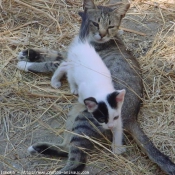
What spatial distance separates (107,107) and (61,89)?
0.96m

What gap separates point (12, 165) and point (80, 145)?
1.84 ft

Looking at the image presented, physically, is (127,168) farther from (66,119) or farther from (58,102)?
(58,102)

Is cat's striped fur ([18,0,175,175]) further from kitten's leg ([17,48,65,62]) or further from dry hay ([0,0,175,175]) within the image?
dry hay ([0,0,175,175])

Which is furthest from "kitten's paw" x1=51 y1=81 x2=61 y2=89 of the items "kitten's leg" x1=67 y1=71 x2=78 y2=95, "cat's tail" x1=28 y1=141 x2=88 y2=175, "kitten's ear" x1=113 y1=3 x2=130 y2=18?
"kitten's ear" x1=113 y1=3 x2=130 y2=18

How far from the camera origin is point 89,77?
3.50 m

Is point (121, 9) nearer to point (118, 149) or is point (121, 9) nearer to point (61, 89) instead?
point (61, 89)

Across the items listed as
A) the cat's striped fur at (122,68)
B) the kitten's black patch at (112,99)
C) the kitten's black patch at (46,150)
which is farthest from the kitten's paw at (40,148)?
the kitten's black patch at (112,99)

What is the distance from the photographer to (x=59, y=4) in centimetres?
500

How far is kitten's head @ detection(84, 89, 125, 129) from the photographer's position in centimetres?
311

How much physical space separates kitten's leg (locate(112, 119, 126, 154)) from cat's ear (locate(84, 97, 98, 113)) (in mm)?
303

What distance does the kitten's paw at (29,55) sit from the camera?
13.8 feet

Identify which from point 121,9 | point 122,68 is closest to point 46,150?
point 122,68

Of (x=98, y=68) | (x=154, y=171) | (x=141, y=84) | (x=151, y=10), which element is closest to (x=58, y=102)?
(x=98, y=68)

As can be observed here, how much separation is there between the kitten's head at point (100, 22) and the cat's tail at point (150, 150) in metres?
1.04
